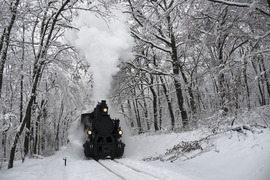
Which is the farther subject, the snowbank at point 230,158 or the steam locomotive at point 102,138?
the steam locomotive at point 102,138

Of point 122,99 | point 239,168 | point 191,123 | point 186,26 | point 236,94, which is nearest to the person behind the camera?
point 239,168

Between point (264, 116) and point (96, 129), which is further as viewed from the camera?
point (96, 129)

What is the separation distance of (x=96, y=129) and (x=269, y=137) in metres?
8.64

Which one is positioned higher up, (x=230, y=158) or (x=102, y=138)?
(x=102, y=138)

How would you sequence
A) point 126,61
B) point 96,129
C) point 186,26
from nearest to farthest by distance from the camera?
1. point 186,26
2. point 96,129
3. point 126,61

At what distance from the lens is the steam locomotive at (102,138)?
11852 mm

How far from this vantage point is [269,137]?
218 inches

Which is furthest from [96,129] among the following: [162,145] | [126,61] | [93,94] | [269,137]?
[269,137]

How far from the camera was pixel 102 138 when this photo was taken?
40.9 feet

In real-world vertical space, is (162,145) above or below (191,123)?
below

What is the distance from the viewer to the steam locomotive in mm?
11852

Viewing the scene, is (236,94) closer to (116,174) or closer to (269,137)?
(269,137)

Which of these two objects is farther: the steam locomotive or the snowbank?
the steam locomotive

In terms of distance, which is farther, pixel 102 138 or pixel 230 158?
pixel 102 138
